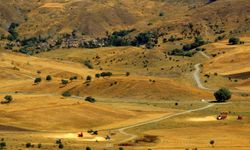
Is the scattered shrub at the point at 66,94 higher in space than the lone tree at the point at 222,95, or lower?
higher

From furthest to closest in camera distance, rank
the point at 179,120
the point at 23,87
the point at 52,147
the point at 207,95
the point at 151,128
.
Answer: the point at 23,87, the point at 207,95, the point at 179,120, the point at 151,128, the point at 52,147

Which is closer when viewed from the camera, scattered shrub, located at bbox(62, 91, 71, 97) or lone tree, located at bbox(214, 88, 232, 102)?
lone tree, located at bbox(214, 88, 232, 102)

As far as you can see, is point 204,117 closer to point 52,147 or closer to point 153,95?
point 153,95

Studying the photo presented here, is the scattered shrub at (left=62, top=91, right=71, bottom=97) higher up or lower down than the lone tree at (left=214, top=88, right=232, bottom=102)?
higher up

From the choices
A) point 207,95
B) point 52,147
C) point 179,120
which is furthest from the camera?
point 207,95

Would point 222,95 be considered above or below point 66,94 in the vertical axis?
below

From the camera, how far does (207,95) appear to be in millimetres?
173875

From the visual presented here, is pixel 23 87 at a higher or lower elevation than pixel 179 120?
higher

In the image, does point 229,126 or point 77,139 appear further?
point 229,126

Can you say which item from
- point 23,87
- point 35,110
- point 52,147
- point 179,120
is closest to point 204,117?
point 179,120

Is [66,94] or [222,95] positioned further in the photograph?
[66,94]

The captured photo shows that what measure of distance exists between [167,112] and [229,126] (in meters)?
25.9

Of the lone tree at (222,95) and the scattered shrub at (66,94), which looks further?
the scattered shrub at (66,94)

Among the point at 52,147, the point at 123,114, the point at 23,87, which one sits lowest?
the point at 52,147
